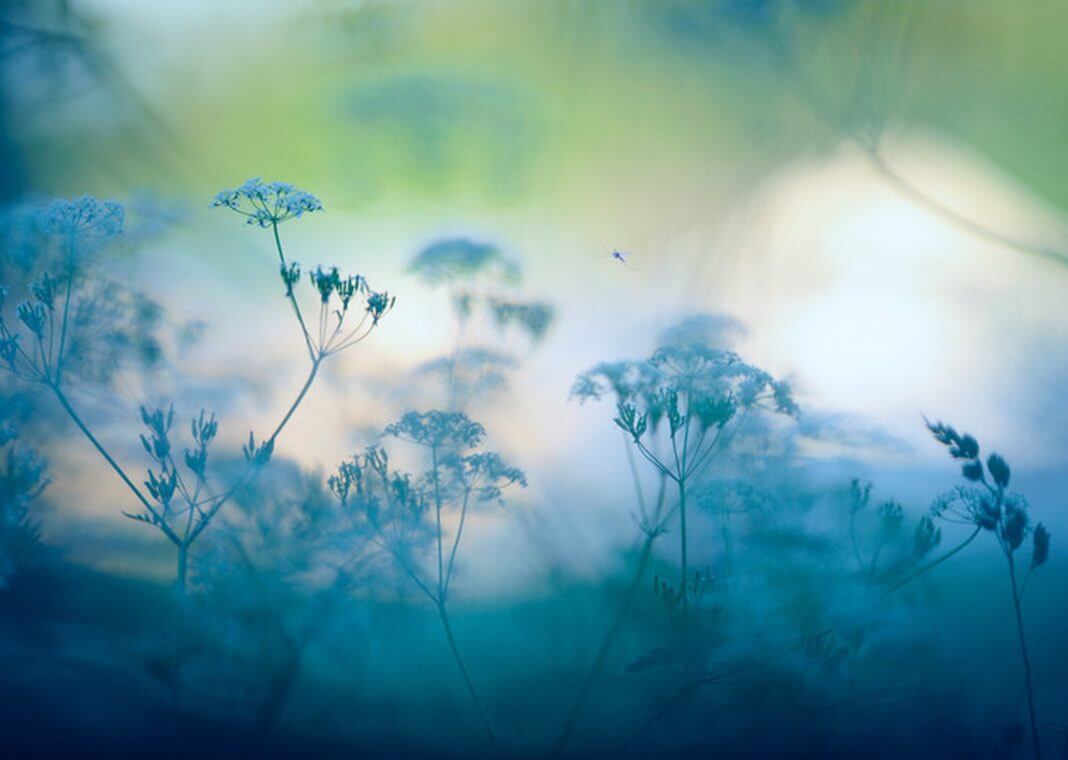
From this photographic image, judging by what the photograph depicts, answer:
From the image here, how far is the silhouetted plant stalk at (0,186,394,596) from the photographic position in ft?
3.45

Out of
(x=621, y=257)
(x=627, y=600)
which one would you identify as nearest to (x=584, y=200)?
(x=621, y=257)

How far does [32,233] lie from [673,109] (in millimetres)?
934

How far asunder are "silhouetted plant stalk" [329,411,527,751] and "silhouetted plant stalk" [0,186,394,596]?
0.43ft

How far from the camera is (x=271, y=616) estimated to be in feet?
3.46

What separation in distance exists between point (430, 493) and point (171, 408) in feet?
1.22

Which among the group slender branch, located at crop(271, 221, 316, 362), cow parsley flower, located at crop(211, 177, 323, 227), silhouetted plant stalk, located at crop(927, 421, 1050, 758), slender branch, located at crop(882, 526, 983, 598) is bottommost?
slender branch, located at crop(882, 526, 983, 598)

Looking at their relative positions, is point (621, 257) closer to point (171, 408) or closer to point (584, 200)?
point (584, 200)

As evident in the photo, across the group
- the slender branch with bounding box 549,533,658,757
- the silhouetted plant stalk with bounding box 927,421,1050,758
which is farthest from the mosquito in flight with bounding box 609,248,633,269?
the silhouetted plant stalk with bounding box 927,421,1050,758

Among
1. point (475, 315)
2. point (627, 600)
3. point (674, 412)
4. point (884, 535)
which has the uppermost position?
point (475, 315)

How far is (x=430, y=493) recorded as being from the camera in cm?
110

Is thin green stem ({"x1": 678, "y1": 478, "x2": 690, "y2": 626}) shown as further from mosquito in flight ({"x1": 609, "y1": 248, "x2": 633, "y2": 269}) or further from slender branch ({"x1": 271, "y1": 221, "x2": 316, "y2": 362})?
slender branch ({"x1": 271, "y1": 221, "x2": 316, "y2": 362})

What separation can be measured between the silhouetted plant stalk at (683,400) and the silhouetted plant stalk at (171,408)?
1.15 ft

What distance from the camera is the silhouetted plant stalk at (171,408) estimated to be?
41.4 inches

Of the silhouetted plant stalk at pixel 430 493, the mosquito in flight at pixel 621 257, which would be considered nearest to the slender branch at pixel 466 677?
the silhouetted plant stalk at pixel 430 493
